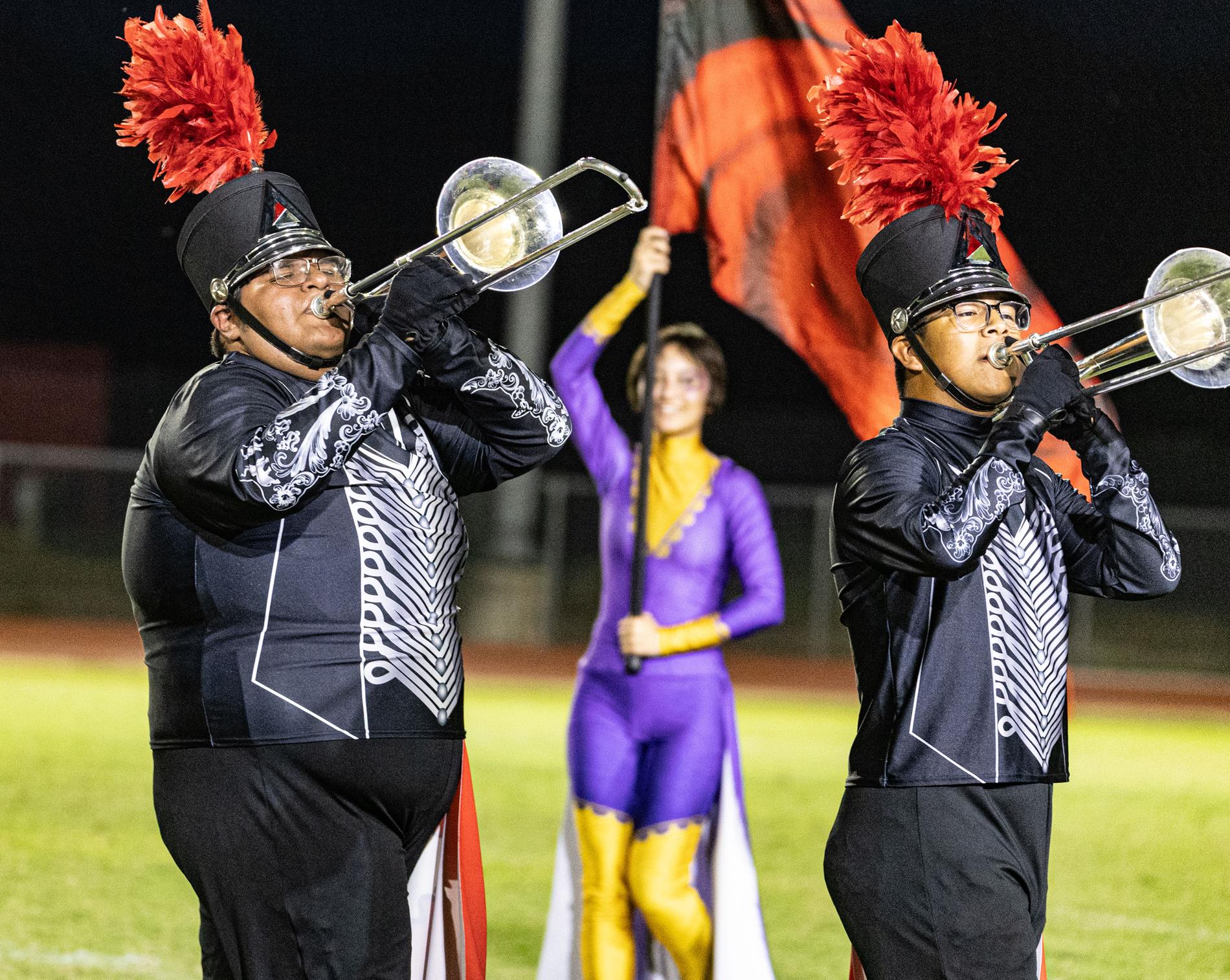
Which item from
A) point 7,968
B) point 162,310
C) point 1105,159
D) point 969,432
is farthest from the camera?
point 162,310

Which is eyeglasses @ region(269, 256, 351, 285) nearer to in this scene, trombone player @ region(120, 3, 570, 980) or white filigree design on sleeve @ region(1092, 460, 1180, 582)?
trombone player @ region(120, 3, 570, 980)

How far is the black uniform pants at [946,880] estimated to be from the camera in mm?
2900

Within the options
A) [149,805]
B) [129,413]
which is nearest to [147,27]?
[149,805]

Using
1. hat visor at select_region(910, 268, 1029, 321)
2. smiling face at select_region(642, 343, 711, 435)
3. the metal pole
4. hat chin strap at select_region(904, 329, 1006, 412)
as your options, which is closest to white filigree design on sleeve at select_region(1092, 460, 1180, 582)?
hat chin strap at select_region(904, 329, 1006, 412)

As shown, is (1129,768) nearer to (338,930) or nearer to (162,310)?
(338,930)

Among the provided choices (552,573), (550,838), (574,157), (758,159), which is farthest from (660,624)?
(574,157)

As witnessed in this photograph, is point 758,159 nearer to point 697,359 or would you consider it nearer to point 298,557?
point 697,359

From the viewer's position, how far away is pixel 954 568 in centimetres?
284

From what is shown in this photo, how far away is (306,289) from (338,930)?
3.99 feet

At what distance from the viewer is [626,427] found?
23875 mm

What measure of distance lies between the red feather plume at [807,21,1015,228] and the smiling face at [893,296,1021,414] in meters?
0.23

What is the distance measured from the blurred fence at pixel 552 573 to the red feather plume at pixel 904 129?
11.1 m

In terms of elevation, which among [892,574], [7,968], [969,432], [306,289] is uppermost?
[306,289]

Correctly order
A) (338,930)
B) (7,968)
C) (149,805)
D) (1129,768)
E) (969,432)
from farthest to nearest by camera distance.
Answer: (1129,768) < (149,805) < (7,968) < (969,432) < (338,930)
